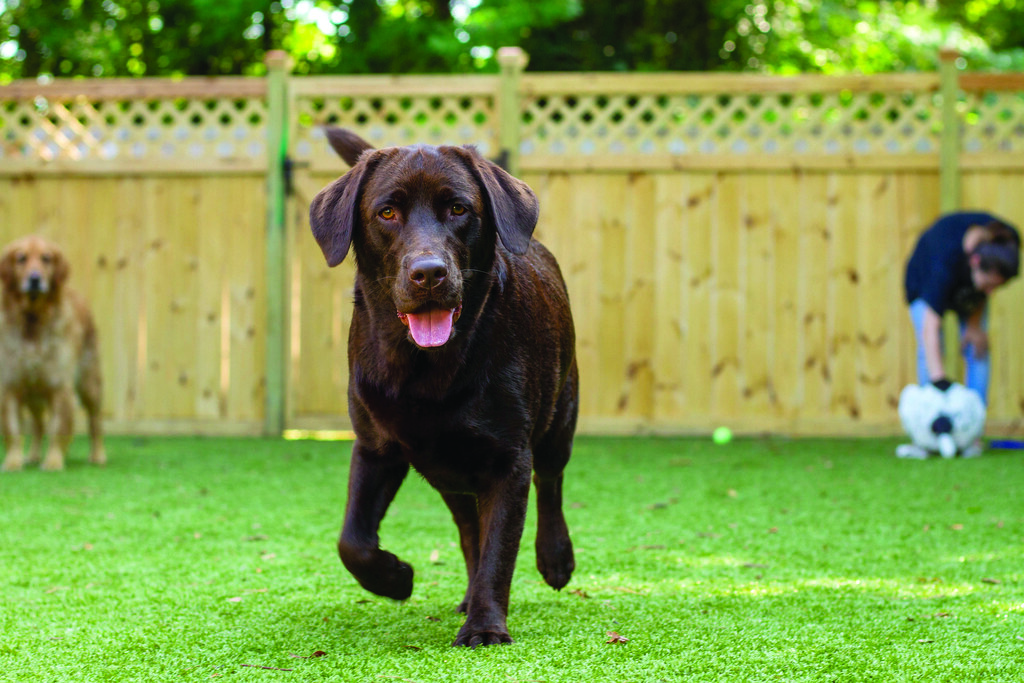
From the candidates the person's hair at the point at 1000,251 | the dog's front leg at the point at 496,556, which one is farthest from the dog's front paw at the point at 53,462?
the person's hair at the point at 1000,251

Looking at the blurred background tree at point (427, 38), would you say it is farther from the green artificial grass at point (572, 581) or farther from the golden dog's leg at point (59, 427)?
the green artificial grass at point (572, 581)

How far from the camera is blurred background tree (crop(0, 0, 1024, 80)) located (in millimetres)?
13188

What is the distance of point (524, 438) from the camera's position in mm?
2670

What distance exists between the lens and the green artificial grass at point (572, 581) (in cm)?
240

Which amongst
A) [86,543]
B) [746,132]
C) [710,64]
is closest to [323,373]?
[746,132]

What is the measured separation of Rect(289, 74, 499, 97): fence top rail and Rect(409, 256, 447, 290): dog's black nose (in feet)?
20.3

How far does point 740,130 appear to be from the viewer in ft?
26.9

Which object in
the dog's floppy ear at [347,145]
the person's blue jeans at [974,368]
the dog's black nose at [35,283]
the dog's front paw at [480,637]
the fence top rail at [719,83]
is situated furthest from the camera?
the fence top rail at [719,83]

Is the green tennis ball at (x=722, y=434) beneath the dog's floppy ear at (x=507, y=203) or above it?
beneath

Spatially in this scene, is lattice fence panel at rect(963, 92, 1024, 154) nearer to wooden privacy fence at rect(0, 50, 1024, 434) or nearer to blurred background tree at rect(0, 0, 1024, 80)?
wooden privacy fence at rect(0, 50, 1024, 434)

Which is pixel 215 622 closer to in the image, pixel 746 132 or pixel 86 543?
pixel 86 543

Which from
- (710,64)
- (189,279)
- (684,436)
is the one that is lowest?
(684,436)

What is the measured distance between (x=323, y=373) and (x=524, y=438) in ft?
19.3

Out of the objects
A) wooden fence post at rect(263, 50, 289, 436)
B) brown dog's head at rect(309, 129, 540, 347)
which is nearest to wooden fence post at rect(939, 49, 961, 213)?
wooden fence post at rect(263, 50, 289, 436)
